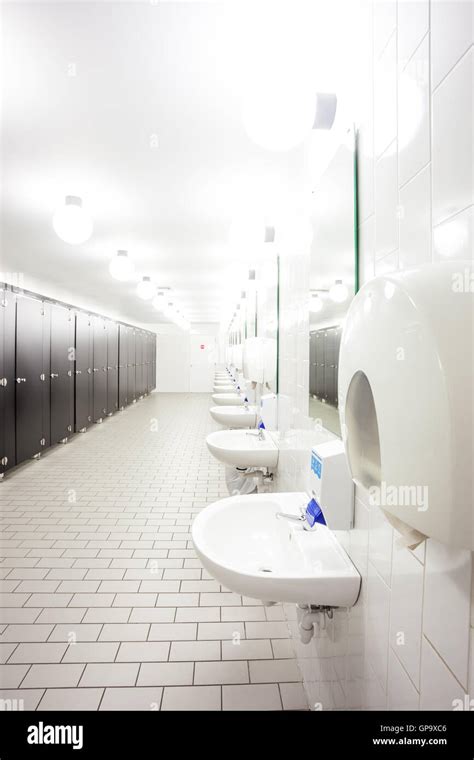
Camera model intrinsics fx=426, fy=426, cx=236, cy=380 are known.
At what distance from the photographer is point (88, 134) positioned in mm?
2703

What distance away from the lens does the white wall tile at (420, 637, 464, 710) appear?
0.75 metres

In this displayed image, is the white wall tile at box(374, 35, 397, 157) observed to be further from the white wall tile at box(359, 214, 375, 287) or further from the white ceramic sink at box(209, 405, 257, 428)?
the white ceramic sink at box(209, 405, 257, 428)

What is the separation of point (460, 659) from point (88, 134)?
3.13 meters

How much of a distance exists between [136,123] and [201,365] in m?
14.8

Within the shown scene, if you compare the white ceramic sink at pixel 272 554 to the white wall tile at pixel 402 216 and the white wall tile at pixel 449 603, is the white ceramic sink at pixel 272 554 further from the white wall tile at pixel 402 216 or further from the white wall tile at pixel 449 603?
the white wall tile at pixel 449 603

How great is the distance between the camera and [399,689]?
0.97 meters

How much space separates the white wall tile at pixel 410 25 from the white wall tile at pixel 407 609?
1.10 metres

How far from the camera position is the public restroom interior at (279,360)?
2.31 ft

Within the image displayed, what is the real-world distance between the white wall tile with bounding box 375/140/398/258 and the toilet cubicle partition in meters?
4.67

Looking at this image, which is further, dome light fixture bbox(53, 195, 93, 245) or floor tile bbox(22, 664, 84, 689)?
dome light fixture bbox(53, 195, 93, 245)

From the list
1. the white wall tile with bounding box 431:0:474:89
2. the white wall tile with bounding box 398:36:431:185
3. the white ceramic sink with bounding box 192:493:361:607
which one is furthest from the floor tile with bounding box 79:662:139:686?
the white wall tile with bounding box 431:0:474:89

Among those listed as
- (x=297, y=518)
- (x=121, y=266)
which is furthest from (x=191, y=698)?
(x=121, y=266)
